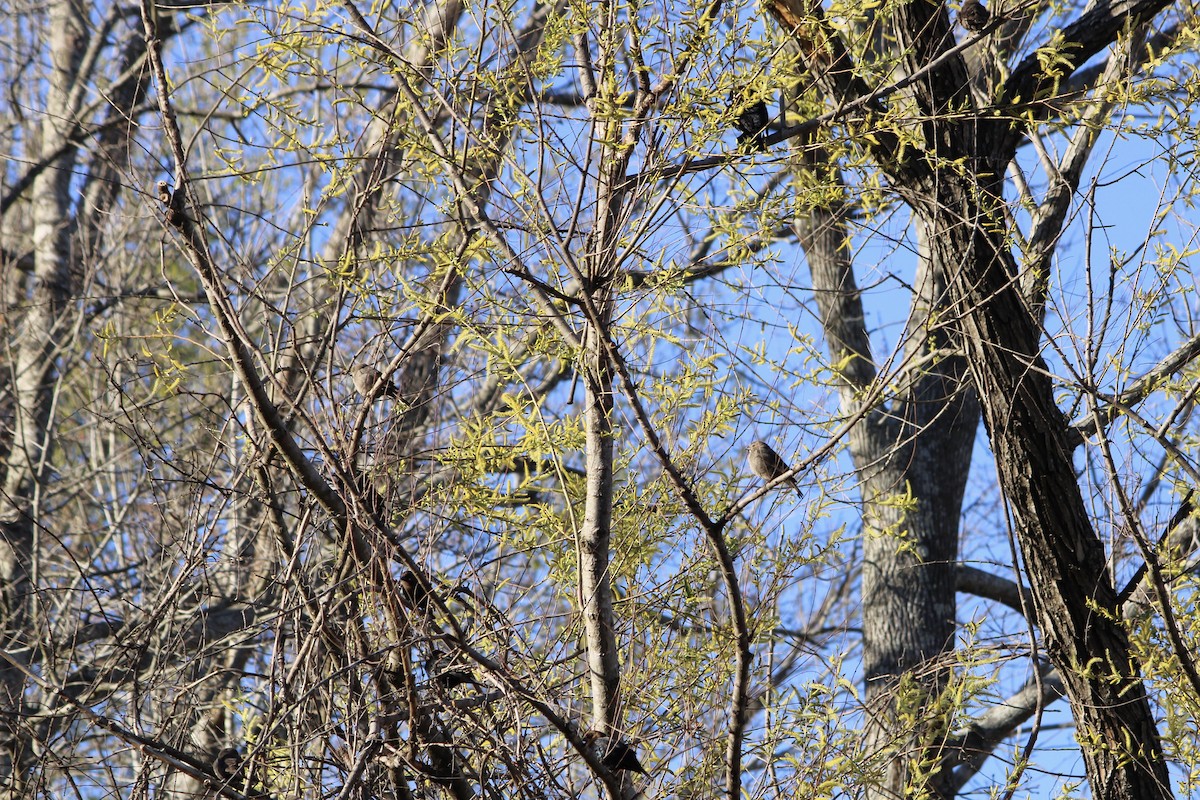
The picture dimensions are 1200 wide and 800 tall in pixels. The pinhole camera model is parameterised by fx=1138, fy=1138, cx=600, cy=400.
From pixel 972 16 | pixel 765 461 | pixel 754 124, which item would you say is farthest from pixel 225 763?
pixel 972 16

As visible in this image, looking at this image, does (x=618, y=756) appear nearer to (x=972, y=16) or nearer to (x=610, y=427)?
(x=610, y=427)

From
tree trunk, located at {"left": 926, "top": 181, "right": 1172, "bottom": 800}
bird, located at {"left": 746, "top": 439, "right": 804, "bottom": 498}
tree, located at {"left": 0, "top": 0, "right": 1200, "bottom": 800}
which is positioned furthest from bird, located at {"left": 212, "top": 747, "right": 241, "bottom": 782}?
tree trunk, located at {"left": 926, "top": 181, "right": 1172, "bottom": 800}

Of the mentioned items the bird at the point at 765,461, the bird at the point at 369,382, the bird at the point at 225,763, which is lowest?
the bird at the point at 225,763

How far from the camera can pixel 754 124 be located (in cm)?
321

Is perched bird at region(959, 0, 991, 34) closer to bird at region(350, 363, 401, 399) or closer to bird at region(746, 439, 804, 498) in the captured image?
bird at region(746, 439, 804, 498)

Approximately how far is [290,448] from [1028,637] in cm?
260

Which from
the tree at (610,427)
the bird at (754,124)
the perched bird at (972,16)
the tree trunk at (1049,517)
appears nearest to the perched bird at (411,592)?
the tree at (610,427)

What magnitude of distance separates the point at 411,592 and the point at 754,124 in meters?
1.60

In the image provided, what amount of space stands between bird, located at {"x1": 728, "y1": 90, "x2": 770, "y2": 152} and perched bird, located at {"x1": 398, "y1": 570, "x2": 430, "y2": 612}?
57.1 inches

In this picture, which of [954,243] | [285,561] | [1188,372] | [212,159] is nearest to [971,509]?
[1188,372]

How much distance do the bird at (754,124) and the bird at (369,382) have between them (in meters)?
1.18

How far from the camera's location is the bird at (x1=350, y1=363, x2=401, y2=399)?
3139 mm

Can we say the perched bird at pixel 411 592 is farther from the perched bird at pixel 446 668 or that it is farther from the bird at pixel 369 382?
the bird at pixel 369 382

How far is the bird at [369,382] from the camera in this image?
3139 millimetres
